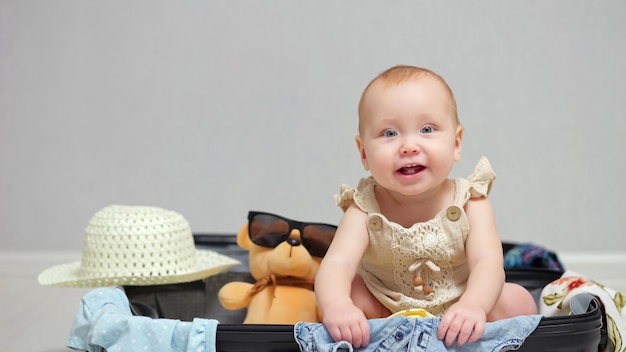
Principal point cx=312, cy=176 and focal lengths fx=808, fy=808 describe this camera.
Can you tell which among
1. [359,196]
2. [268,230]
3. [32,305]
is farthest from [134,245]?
[32,305]

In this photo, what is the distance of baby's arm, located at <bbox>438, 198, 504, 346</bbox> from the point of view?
94 cm

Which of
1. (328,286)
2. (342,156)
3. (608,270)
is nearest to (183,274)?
(328,286)

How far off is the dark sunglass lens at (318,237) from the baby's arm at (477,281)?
1.05ft

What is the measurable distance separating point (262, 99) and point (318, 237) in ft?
3.88

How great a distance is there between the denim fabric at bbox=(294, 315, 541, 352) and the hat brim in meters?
0.59

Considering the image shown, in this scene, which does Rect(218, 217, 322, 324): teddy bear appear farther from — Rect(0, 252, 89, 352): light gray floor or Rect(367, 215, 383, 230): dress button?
Rect(0, 252, 89, 352): light gray floor

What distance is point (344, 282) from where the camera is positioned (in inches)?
44.0

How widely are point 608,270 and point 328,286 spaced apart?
1862mm

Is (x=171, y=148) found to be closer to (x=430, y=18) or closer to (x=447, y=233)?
(x=430, y=18)

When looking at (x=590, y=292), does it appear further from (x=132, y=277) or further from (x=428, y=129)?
(x=132, y=277)

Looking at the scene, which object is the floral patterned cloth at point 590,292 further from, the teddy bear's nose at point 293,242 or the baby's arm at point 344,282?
the teddy bear's nose at point 293,242

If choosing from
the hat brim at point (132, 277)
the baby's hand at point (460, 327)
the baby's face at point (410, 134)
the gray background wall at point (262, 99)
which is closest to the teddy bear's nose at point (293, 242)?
the hat brim at point (132, 277)

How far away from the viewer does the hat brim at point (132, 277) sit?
4.85 feet

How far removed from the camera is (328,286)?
1095 millimetres
